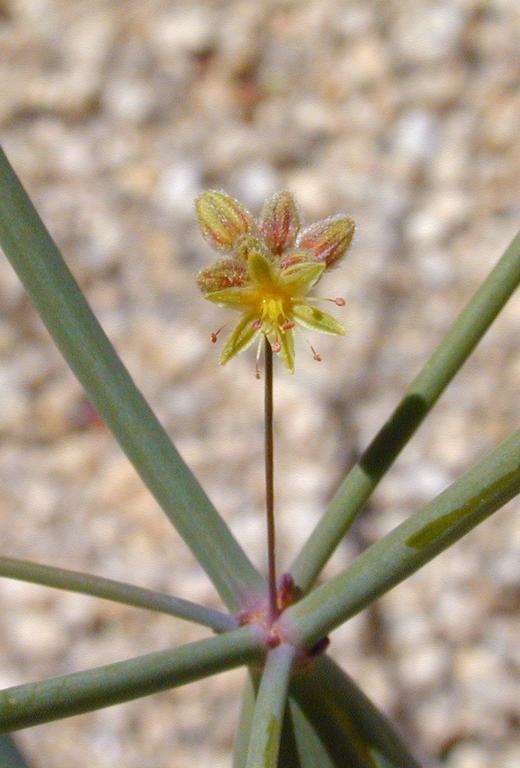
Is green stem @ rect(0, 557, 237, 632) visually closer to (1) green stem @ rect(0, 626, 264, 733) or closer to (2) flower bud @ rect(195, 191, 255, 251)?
(1) green stem @ rect(0, 626, 264, 733)

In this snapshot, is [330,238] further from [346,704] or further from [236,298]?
[346,704]

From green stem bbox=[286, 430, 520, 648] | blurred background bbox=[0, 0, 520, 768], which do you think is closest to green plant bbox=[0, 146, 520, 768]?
green stem bbox=[286, 430, 520, 648]

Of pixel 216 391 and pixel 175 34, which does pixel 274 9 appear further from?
pixel 216 391

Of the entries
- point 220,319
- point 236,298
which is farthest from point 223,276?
point 220,319

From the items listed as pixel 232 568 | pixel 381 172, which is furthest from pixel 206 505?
pixel 381 172

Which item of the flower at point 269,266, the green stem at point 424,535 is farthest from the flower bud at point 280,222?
the green stem at point 424,535

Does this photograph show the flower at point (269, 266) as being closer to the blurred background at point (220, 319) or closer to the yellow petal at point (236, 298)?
the yellow petal at point (236, 298)
